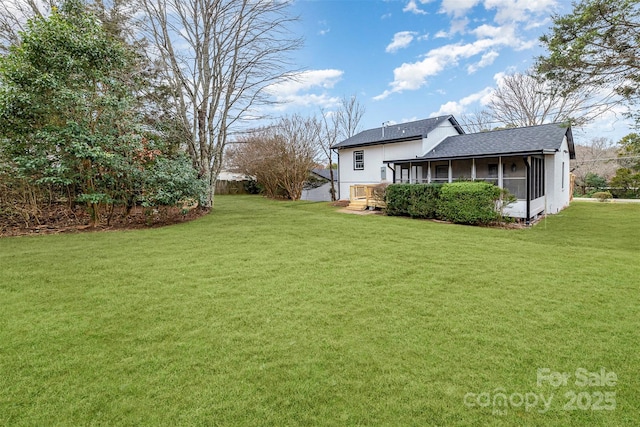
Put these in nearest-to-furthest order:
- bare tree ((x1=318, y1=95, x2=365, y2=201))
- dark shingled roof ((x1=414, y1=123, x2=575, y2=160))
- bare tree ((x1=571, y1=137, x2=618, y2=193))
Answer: dark shingled roof ((x1=414, y1=123, x2=575, y2=160))
bare tree ((x1=571, y1=137, x2=618, y2=193))
bare tree ((x1=318, y1=95, x2=365, y2=201))

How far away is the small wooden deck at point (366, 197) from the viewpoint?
13.4m

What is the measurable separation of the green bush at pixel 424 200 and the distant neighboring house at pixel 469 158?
7.47 feet

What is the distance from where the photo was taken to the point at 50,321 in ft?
10.7

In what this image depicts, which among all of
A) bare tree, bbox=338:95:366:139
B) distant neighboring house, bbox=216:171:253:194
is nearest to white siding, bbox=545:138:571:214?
bare tree, bbox=338:95:366:139

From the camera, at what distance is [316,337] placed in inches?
115

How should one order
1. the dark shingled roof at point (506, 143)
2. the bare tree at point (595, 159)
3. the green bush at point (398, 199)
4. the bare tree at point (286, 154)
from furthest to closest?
the bare tree at point (595, 159) < the bare tree at point (286, 154) < the green bush at point (398, 199) < the dark shingled roof at point (506, 143)

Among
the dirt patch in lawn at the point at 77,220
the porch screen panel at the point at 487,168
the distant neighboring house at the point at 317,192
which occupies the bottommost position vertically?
the dirt patch in lawn at the point at 77,220

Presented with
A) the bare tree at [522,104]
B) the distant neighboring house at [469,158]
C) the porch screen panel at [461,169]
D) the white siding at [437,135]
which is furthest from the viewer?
the bare tree at [522,104]

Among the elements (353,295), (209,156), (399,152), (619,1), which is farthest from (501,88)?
(353,295)

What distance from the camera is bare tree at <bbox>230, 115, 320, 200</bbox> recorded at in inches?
809

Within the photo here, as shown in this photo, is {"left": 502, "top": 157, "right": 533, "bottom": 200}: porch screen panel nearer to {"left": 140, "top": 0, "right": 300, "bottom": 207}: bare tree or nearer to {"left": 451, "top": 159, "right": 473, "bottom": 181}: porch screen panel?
{"left": 451, "top": 159, "right": 473, "bottom": 181}: porch screen panel

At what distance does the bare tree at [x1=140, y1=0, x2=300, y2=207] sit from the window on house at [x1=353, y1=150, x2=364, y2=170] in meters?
6.53

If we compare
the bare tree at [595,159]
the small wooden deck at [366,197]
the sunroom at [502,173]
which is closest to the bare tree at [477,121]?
the bare tree at [595,159]

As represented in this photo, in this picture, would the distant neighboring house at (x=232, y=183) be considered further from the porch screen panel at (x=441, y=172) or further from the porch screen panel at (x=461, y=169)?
the porch screen panel at (x=461, y=169)
